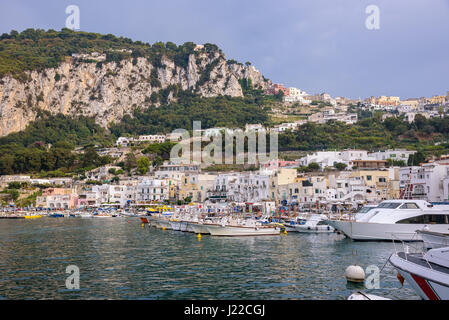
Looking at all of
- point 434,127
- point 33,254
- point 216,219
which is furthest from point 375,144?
point 33,254

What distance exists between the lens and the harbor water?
17.0 metres

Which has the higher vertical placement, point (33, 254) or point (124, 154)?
point (124, 154)

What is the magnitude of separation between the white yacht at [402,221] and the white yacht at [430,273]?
18334mm

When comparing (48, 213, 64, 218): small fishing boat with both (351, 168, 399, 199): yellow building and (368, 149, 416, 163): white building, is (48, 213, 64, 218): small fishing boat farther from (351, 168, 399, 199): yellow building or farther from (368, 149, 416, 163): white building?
(368, 149, 416, 163): white building

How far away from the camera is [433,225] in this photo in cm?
3228

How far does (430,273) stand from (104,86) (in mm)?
160133

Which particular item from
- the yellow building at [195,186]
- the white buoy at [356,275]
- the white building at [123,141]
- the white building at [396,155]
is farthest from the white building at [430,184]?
the white building at [123,141]

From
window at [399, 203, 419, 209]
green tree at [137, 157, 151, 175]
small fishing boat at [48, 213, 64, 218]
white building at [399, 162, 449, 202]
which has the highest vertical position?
green tree at [137, 157, 151, 175]

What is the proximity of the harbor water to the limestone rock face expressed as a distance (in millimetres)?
123382

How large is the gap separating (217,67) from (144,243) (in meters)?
153

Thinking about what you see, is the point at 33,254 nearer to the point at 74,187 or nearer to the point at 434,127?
the point at 74,187

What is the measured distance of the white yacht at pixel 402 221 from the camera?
32219mm

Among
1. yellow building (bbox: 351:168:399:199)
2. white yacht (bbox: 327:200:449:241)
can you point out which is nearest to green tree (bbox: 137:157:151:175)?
yellow building (bbox: 351:168:399:199)

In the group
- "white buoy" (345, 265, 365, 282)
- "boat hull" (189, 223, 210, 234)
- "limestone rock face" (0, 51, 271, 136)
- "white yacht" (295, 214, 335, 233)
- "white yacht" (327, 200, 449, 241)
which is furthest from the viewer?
"limestone rock face" (0, 51, 271, 136)
